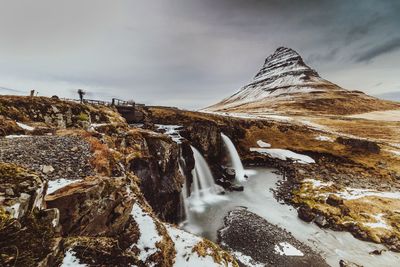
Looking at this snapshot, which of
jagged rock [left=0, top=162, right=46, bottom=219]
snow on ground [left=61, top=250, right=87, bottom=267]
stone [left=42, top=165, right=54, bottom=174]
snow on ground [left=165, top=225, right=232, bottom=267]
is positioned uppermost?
jagged rock [left=0, top=162, right=46, bottom=219]

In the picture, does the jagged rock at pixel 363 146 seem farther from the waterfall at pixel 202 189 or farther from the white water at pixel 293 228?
the waterfall at pixel 202 189

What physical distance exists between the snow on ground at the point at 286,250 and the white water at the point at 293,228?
81.9 inches

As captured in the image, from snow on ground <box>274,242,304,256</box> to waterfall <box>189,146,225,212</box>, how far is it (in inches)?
433

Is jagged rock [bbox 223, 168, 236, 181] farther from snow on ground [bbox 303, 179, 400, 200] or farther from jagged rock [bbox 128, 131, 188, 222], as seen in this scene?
jagged rock [bbox 128, 131, 188, 222]

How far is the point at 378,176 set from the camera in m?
40.8

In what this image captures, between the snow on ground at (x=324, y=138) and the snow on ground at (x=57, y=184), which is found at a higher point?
the snow on ground at (x=57, y=184)

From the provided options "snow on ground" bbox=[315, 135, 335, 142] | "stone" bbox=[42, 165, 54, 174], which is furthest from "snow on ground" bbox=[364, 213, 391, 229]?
"snow on ground" bbox=[315, 135, 335, 142]

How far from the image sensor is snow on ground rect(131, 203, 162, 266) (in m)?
11.0

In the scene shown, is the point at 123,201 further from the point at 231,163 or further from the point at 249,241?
the point at 231,163

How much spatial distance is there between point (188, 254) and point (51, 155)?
31.9 ft

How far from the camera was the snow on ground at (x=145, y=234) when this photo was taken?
36.2 ft

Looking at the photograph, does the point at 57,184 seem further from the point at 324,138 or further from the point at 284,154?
the point at 324,138

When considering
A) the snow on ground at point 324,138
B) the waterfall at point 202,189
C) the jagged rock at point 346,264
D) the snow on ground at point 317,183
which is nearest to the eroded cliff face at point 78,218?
the jagged rock at point 346,264

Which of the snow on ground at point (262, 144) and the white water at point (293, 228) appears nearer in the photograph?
the white water at point (293, 228)
